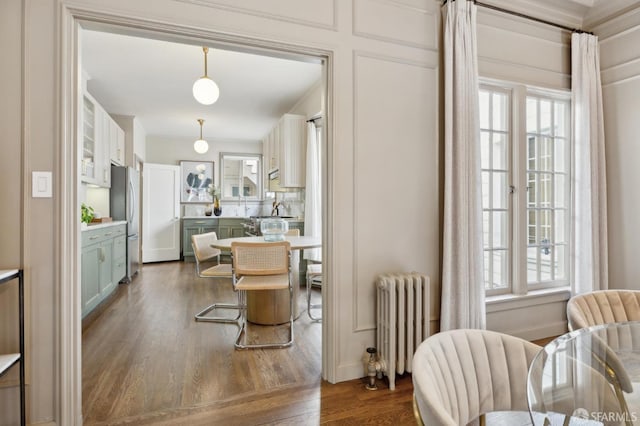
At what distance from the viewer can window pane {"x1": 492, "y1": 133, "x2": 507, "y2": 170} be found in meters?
2.80

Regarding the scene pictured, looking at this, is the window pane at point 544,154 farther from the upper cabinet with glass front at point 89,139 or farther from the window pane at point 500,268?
the upper cabinet with glass front at point 89,139

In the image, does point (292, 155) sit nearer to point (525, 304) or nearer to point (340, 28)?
point (340, 28)

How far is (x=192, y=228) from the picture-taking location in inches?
272

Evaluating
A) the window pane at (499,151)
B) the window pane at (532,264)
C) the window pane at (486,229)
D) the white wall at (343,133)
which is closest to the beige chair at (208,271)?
the white wall at (343,133)

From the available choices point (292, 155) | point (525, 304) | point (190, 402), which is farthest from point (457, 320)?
point (292, 155)

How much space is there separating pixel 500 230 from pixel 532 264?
19.7 inches

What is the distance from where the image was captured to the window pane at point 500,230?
2.81 metres

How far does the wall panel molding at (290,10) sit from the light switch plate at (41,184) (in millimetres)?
1161

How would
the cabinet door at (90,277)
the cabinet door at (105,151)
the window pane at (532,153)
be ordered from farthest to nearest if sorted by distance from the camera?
the cabinet door at (105,151), the cabinet door at (90,277), the window pane at (532,153)

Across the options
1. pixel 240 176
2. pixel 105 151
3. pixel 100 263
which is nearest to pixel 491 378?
pixel 100 263

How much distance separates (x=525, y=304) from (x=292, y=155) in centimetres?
353

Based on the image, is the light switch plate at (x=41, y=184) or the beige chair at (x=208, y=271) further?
the beige chair at (x=208, y=271)

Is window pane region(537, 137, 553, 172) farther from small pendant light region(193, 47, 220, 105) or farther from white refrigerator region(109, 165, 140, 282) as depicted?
white refrigerator region(109, 165, 140, 282)

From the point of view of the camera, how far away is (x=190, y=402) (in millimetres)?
1909
